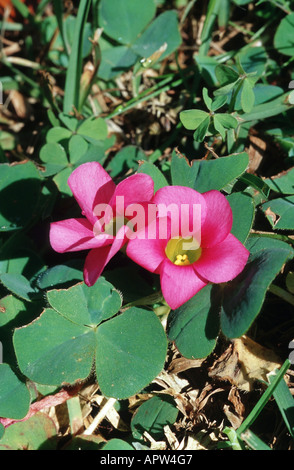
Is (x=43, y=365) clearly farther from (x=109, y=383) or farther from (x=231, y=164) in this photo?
(x=231, y=164)

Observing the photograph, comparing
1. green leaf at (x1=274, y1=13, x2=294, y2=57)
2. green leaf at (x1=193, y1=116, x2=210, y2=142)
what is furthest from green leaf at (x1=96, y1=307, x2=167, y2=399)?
green leaf at (x1=274, y1=13, x2=294, y2=57)

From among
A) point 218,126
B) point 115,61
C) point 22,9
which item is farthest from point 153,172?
point 22,9

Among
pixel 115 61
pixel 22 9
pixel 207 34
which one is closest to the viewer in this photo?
pixel 207 34

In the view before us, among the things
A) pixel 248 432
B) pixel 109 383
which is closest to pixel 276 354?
pixel 248 432

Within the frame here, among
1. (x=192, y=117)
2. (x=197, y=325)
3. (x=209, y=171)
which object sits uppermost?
(x=192, y=117)

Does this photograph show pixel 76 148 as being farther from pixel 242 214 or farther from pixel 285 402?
pixel 285 402

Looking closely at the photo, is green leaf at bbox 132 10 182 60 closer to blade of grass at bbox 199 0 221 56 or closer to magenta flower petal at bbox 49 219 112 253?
blade of grass at bbox 199 0 221 56
